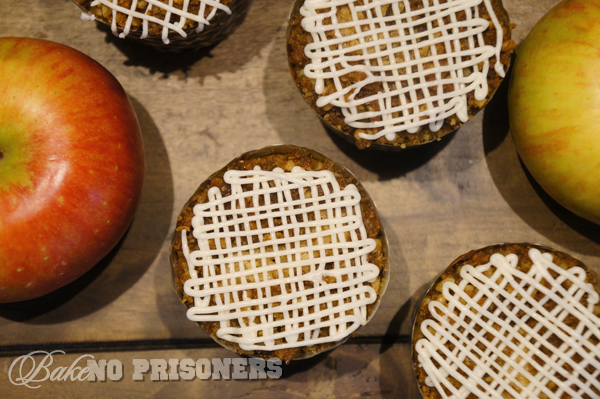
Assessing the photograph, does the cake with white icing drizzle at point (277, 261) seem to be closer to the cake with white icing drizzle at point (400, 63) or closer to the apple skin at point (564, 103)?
the cake with white icing drizzle at point (400, 63)

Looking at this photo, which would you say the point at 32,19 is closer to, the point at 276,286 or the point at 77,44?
the point at 77,44

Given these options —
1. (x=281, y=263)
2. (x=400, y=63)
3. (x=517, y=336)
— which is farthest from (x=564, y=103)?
(x=281, y=263)

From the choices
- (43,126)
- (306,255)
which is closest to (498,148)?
(306,255)

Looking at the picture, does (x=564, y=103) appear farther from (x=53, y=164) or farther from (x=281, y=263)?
(x=53, y=164)

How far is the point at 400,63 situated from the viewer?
989mm

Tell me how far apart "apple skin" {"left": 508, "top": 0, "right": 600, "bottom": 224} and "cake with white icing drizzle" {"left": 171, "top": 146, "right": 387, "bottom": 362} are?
42 centimetres

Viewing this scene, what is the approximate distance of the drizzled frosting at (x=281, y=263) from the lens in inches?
38.2

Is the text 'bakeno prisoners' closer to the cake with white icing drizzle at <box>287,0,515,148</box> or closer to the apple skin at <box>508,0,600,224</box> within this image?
the cake with white icing drizzle at <box>287,0,515,148</box>

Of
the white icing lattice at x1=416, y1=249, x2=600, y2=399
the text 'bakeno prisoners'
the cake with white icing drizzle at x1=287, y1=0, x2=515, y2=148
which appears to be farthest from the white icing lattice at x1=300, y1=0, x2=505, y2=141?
the text 'bakeno prisoners'

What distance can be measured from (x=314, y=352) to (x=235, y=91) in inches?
27.5

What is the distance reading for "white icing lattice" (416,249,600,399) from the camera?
3.17ft

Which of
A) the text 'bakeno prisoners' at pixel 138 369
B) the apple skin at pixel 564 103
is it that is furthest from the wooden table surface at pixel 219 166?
the apple skin at pixel 564 103

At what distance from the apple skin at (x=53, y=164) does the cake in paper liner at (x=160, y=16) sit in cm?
12

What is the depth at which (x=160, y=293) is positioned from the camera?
46.7 inches
